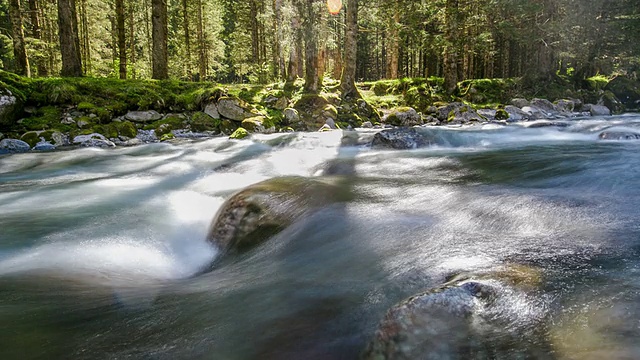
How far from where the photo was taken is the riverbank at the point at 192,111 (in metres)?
11.2

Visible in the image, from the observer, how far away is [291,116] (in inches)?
560

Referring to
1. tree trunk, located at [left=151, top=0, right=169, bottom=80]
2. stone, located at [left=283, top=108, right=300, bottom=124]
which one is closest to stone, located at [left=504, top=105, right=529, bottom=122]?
stone, located at [left=283, top=108, right=300, bottom=124]

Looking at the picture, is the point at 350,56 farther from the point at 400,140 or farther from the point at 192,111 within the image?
the point at 400,140

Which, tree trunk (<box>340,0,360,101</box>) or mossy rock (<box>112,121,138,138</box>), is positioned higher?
tree trunk (<box>340,0,360,101</box>)

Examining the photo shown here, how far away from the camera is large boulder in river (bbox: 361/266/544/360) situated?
1753 mm

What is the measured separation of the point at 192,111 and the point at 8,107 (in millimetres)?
5112

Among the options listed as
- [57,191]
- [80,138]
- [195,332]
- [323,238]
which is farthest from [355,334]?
[80,138]

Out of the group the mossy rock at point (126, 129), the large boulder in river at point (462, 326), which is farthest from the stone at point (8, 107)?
the large boulder in river at point (462, 326)

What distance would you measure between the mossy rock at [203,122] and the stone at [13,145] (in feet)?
15.0

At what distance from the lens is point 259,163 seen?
8.09 meters

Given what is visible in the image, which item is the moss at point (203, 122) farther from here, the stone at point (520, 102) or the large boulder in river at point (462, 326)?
the stone at point (520, 102)

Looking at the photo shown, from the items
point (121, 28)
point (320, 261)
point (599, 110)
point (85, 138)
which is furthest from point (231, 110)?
point (599, 110)

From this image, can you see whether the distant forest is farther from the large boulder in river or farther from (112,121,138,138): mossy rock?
the large boulder in river

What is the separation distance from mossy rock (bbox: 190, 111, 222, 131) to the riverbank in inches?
1.3
